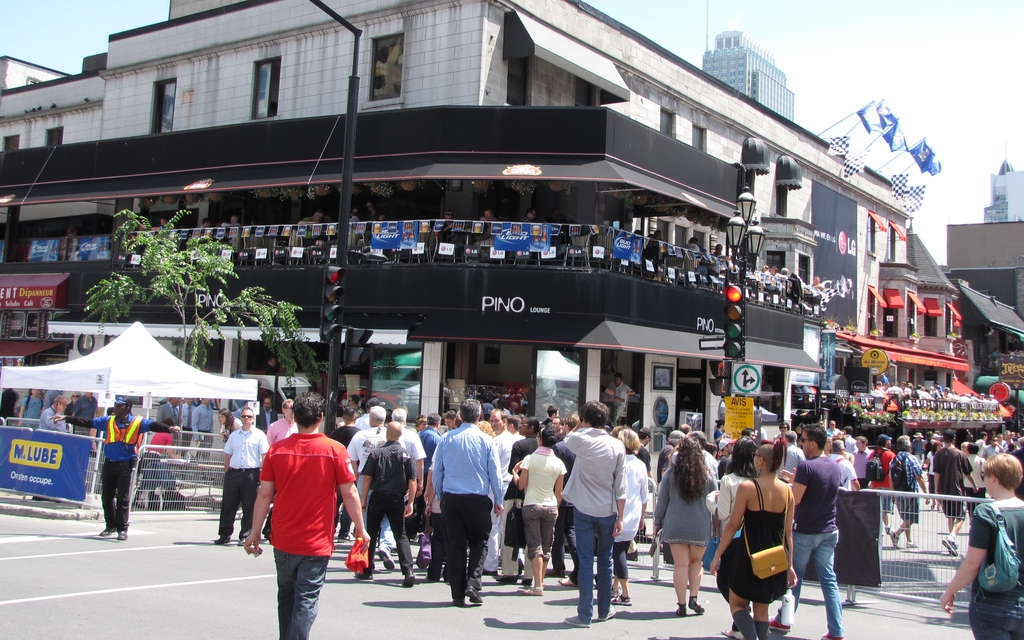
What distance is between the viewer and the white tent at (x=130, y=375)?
15508 mm

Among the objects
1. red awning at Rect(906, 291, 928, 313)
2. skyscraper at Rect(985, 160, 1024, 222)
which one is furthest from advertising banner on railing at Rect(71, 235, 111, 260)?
skyscraper at Rect(985, 160, 1024, 222)

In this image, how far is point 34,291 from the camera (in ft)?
89.2

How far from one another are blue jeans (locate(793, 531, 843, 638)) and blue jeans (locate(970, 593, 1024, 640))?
263cm

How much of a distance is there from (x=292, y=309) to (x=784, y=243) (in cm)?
1868

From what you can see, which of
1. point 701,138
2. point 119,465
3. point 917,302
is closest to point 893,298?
point 917,302

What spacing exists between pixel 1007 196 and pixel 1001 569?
156141mm

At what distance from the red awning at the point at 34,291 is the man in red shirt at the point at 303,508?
23.4 m

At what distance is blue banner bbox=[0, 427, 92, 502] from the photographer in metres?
14.0

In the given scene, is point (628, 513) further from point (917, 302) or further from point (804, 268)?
point (917, 302)

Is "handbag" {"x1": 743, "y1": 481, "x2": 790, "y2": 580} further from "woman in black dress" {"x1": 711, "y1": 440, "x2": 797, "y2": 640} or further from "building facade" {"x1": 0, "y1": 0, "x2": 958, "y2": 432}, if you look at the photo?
"building facade" {"x1": 0, "y1": 0, "x2": 958, "y2": 432}

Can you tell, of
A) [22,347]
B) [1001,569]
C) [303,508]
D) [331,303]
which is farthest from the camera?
[22,347]

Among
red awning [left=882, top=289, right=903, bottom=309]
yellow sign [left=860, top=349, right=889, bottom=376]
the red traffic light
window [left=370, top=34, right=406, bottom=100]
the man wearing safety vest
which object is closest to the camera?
the man wearing safety vest

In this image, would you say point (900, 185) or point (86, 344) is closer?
point (86, 344)

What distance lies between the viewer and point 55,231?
3200 centimetres
